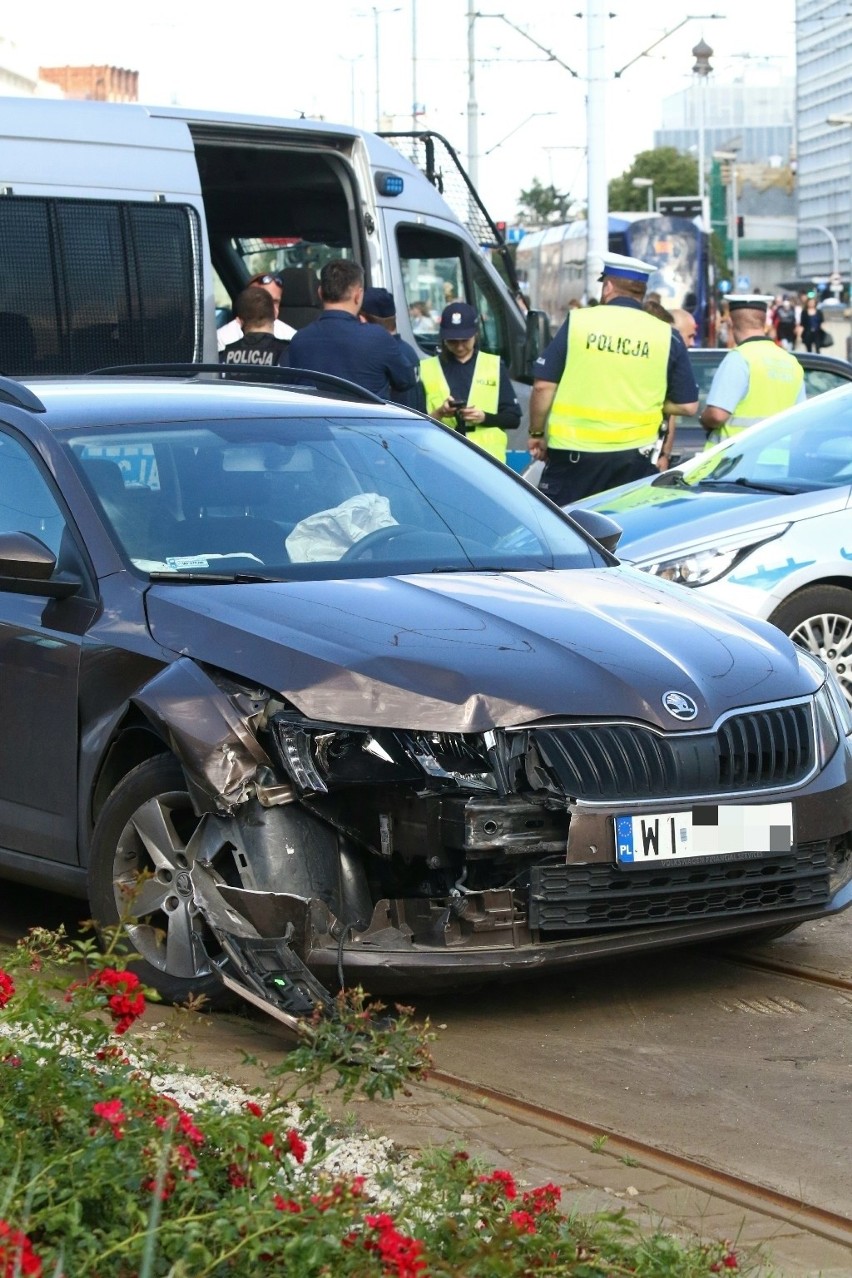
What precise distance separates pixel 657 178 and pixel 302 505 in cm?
13621

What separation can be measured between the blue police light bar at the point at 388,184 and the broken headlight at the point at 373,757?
29.8ft

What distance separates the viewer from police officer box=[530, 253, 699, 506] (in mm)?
10539

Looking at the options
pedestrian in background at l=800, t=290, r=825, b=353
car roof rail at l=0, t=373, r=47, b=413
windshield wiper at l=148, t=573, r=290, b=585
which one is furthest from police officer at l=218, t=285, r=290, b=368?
pedestrian in background at l=800, t=290, r=825, b=353

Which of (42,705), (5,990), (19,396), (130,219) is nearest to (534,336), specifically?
(130,219)

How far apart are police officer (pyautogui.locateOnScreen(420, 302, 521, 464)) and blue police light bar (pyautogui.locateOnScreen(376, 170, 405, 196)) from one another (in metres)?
1.66

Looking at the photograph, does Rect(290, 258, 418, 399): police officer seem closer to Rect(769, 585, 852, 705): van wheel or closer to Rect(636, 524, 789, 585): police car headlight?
Rect(636, 524, 789, 585): police car headlight

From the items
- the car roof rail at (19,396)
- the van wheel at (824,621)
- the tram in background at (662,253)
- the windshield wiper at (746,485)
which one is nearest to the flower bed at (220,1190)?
the car roof rail at (19,396)

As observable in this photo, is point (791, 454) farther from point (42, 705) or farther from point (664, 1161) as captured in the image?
point (664, 1161)

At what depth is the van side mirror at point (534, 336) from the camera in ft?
48.1

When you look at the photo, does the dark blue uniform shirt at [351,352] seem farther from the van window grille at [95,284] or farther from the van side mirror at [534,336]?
the van side mirror at [534,336]

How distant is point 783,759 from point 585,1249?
2207 mm

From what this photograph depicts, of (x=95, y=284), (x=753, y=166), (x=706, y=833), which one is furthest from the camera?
(x=753, y=166)

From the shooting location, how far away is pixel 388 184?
44.3 feet

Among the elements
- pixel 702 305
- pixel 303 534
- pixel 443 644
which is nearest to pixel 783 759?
pixel 443 644
